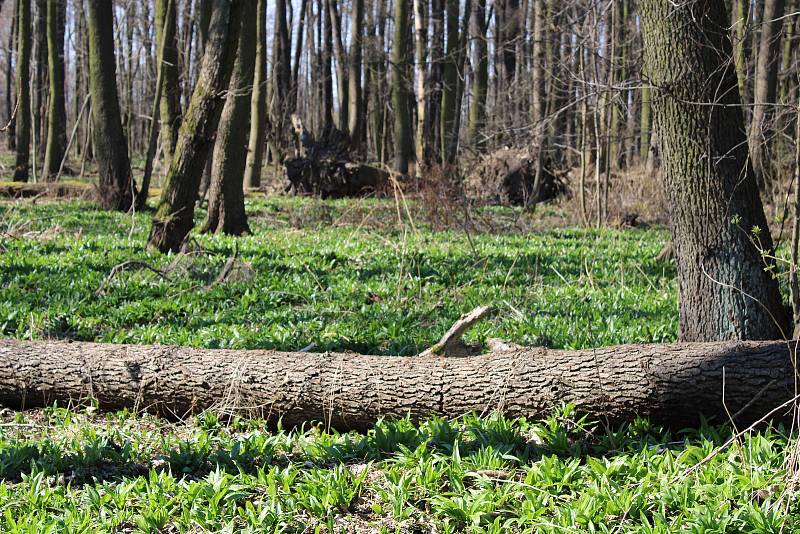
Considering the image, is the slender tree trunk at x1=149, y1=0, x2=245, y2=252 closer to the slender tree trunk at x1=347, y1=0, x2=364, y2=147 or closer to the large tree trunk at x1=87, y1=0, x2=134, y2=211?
the large tree trunk at x1=87, y1=0, x2=134, y2=211

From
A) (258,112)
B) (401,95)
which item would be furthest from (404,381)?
(401,95)

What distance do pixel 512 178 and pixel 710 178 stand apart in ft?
48.1

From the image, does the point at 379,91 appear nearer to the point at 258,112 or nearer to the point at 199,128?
the point at 258,112

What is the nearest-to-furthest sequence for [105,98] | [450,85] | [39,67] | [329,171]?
[105,98]
[329,171]
[450,85]
[39,67]

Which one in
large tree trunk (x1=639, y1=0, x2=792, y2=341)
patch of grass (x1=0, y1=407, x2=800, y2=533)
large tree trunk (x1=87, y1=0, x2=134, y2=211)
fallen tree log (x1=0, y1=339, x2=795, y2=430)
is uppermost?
large tree trunk (x1=87, y1=0, x2=134, y2=211)

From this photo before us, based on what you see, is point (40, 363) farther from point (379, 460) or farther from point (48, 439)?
point (379, 460)

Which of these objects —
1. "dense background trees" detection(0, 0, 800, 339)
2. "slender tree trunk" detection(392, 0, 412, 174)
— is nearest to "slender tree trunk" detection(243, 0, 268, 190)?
"dense background trees" detection(0, 0, 800, 339)

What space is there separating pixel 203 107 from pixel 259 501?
23.6 feet

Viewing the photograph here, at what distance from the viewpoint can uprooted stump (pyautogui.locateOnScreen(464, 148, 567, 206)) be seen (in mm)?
19828

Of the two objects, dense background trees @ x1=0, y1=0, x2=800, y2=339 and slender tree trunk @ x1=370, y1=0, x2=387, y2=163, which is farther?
slender tree trunk @ x1=370, y1=0, x2=387, y2=163

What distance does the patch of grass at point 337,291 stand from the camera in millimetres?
6691

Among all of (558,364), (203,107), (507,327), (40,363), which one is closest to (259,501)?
(558,364)

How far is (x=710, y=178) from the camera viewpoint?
548 cm

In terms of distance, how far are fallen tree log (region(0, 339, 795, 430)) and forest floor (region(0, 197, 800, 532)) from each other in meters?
0.13
